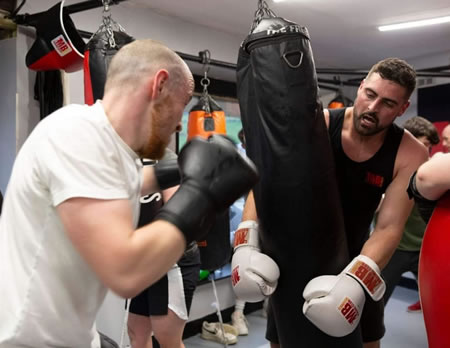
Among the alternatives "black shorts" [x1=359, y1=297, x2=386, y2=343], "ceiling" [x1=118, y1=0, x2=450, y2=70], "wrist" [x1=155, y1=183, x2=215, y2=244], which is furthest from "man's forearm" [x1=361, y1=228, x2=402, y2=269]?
"ceiling" [x1=118, y1=0, x2=450, y2=70]

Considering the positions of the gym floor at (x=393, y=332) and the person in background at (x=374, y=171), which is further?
the gym floor at (x=393, y=332)

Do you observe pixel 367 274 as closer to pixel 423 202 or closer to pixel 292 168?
pixel 423 202

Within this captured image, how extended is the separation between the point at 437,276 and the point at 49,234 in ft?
3.34

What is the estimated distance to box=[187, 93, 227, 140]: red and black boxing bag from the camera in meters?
3.29

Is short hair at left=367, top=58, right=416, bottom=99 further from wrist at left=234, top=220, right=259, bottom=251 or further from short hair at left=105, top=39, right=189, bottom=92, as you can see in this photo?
short hair at left=105, top=39, right=189, bottom=92

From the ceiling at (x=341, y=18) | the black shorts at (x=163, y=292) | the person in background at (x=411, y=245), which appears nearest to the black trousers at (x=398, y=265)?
the person in background at (x=411, y=245)

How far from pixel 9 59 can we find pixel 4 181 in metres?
0.74

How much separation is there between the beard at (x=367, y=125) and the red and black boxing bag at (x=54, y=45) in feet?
4.98

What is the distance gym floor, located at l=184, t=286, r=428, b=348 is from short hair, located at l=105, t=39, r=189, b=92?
284cm

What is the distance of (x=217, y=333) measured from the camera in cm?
355

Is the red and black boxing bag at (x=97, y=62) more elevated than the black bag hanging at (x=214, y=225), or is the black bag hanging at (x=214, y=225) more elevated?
the red and black boxing bag at (x=97, y=62)

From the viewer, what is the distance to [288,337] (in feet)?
5.13

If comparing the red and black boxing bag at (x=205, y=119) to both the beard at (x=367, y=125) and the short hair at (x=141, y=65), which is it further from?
the short hair at (x=141, y=65)

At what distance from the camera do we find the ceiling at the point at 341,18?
3486 mm
